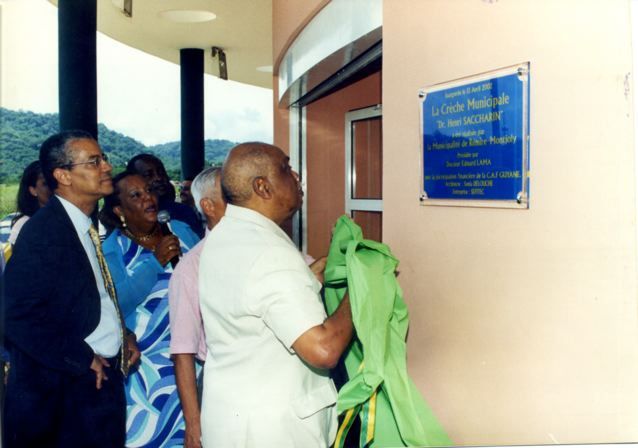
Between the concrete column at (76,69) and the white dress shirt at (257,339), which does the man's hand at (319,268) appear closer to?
the white dress shirt at (257,339)

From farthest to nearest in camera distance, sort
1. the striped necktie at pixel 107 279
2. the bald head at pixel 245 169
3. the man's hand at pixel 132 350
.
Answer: the man's hand at pixel 132 350 → the striped necktie at pixel 107 279 → the bald head at pixel 245 169

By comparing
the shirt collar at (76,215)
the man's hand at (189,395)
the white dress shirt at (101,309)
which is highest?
the shirt collar at (76,215)

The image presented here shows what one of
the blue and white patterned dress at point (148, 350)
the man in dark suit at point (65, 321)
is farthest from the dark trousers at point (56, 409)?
the blue and white patterned dress at point (148, 350)

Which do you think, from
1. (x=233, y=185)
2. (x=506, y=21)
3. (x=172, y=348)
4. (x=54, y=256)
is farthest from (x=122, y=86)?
(x=506, y=21)

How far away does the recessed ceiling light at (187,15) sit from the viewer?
10.3ft

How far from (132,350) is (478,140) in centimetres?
174

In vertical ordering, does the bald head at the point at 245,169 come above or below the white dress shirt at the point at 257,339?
above

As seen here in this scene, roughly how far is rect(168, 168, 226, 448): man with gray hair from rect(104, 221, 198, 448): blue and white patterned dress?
0.42 m

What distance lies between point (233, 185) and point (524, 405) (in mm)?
915

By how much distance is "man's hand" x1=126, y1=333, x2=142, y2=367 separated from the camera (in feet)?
7.78

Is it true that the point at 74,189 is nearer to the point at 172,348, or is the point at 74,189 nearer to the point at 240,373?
the point at 172,348

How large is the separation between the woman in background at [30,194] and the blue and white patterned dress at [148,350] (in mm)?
665

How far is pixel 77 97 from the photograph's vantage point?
224 centimetres

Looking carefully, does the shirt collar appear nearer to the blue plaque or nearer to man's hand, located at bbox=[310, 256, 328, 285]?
man's hand, located at bbox=[310, 256, 328, 285]
